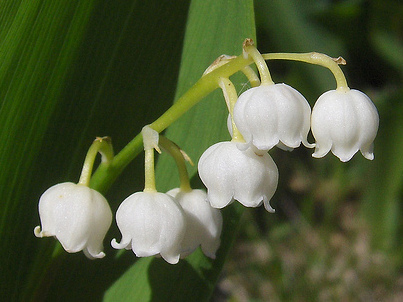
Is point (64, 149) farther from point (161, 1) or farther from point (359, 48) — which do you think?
point (359, 48)

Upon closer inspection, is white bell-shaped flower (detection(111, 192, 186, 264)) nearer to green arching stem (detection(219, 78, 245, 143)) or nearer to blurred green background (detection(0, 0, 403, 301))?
green arching stem (detection(219, 78, 245, 143))

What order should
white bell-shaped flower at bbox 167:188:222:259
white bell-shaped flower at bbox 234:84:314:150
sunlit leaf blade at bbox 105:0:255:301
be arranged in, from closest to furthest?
white bell-shaped flower at bbox 234:84:314:150 < white bell-shaped flower at bbox 167:188:222:259 < sunlit leaf blade at bbox 105:0:255:301

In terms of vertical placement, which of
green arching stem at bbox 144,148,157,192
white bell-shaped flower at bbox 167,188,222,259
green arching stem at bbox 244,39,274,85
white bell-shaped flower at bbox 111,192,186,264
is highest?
green arching stem at bbox 244,39,274,85

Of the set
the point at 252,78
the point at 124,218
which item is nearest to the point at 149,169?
A: the point at 124,218

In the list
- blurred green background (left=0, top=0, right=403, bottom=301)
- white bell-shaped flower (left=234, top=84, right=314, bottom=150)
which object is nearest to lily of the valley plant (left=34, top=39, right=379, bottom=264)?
white bell-shaped flower (left=234, top=84, right=314, bottom=150)

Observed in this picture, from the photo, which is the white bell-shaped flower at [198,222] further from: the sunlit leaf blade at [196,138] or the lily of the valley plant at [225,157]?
the sunlit leaf blade at [196,138]

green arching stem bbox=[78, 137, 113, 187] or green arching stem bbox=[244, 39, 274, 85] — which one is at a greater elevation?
green arching stem bbox=[244, 39, 274, 85]

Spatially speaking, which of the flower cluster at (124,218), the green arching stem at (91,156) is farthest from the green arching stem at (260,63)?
the green arching stem at (91,156)

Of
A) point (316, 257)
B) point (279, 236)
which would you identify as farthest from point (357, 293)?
point (279, 236)
